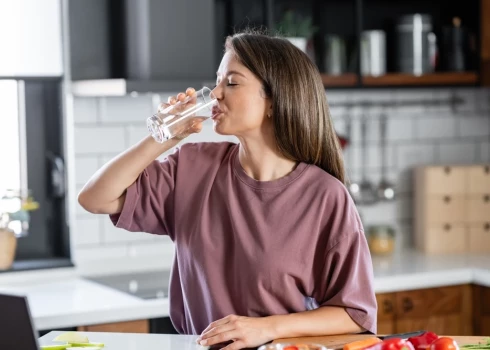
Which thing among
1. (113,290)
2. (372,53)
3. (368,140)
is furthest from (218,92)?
(368,140)

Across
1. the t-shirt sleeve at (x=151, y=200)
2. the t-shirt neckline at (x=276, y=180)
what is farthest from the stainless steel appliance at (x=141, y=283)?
the t-shirt neckline at (x=276, y=180)

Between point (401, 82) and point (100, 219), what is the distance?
136 cm

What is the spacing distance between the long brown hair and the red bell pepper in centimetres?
52

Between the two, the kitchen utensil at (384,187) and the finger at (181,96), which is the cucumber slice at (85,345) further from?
the kitchen utensil at (384,187)

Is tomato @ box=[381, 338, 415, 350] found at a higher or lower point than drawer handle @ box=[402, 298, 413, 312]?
higher

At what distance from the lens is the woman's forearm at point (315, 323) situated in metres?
2.07

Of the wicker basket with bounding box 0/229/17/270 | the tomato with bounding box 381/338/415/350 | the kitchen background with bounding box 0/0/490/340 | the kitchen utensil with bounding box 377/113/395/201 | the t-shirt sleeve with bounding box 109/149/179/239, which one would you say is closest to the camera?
the tomato with bounding box 381/338/415/350

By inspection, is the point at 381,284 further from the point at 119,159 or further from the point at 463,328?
the point at 119,159

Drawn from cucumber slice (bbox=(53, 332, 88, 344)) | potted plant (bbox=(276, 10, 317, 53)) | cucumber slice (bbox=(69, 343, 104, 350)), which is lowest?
cucumber slice (bbox=(69, 343, 104, 350))

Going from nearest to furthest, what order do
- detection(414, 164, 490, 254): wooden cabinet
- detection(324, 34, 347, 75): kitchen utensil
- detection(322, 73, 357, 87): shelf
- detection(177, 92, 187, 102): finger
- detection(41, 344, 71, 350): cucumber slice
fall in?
detection(41, 344, 71, 350): cucumber slice, detection(177, 92, 187, 102): finger, detection(322, 73, 357, 87): shelf, detection(324, 34, 347, 75): kitchen utensil, detection(414, 164, 490, 254): wooden cabinet

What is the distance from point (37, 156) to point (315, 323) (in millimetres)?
1911

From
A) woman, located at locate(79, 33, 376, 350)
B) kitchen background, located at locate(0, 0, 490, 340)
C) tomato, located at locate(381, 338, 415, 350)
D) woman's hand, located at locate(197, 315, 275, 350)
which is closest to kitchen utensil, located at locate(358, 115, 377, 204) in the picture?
kitchen background, located at locate(0, 0, 490, 340)

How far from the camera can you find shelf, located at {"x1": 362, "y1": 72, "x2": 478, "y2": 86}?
3.88 m

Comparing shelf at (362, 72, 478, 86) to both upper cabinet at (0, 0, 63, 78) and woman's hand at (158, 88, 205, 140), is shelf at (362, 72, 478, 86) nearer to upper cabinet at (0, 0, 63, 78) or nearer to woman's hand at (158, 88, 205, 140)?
upper cabinet at (0, 0, 63, 78)
